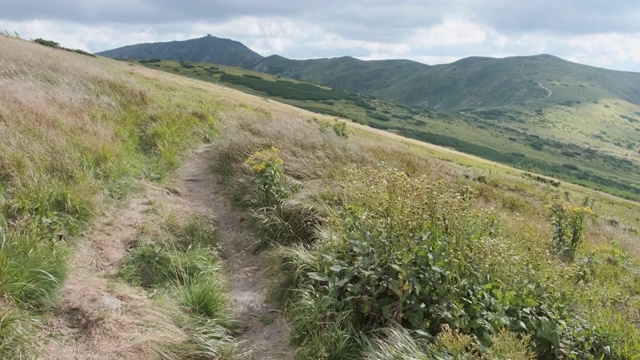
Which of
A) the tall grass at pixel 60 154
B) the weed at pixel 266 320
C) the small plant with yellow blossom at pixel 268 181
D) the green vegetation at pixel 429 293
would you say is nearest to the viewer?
the green vegetation at pixel 429 293

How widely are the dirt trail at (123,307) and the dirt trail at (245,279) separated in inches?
0.5

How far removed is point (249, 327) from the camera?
17.9 feet

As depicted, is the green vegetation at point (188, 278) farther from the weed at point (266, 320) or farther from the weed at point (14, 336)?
the weed at point (14, 336)

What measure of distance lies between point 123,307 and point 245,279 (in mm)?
2032

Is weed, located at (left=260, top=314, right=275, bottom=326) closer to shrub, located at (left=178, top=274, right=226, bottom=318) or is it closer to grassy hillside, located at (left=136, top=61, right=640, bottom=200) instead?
shrub, located at (left=178, top=274, right=226, bottom=318)

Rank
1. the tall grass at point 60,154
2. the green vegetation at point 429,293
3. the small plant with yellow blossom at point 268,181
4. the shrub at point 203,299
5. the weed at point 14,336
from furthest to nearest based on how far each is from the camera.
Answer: the small plant with yellow blossom at point 268,181 < the shrub at point 203,299 < the tall grass at point 60,154 < the green vegetation at point 429,293 < the weed at point 14,336

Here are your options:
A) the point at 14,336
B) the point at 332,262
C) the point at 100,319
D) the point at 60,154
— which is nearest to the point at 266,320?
the point at 332,262

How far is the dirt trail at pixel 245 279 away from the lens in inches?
203

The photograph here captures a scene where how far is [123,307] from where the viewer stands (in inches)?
191

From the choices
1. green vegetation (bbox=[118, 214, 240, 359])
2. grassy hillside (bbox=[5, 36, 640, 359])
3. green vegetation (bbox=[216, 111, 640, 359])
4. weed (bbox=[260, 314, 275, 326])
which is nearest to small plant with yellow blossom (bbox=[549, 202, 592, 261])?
grassy hillside (bbox=[5, 36, 640, 359])

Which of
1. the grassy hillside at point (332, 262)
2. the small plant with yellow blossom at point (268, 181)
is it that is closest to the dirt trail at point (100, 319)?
the grassy hillside at point (332, 262)

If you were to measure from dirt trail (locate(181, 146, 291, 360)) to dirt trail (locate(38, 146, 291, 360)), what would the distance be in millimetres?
12

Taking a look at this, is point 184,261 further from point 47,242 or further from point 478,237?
point 478,237

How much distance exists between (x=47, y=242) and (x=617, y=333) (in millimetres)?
6388
